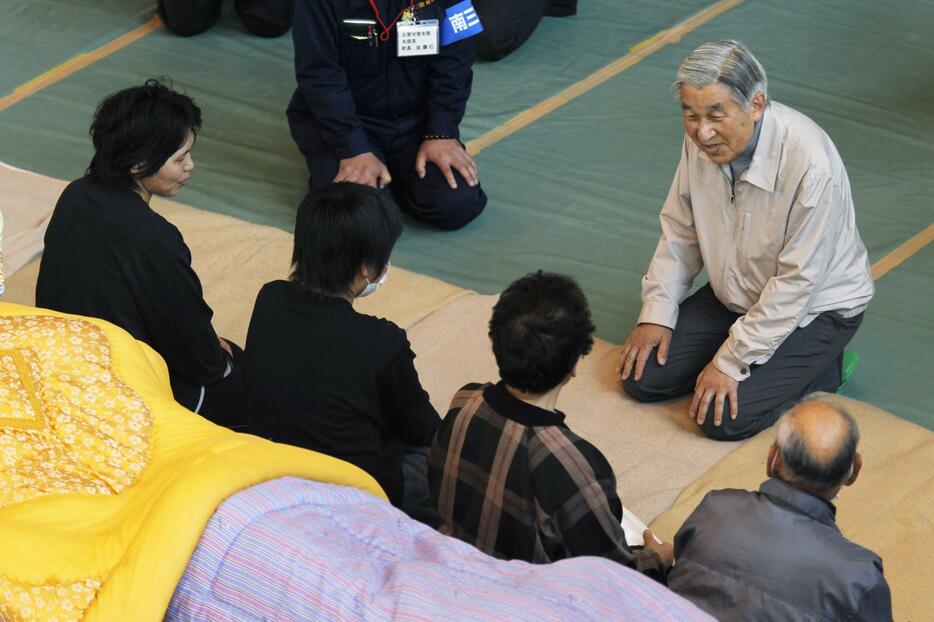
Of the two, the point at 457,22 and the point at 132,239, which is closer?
the point at 132,239

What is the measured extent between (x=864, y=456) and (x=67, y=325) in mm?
1814

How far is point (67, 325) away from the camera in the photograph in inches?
94.0

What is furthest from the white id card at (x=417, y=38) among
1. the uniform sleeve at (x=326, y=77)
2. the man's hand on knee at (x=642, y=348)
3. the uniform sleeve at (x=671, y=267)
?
the man's hand on knee at (x=642, y=348)

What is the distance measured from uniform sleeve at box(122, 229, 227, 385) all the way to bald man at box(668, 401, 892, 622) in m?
1.31

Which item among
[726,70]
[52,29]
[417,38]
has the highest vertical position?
[726,70]

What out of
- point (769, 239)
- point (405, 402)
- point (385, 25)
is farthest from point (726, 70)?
point (385, 25)

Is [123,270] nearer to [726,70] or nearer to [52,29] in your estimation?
[726,70]

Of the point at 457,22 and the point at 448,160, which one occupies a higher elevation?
the point at 457,22

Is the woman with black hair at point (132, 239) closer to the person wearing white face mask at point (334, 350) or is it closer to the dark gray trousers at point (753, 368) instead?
the person wearing white face mask at point (334, 350)

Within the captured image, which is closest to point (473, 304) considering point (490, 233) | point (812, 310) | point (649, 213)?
point (490, 233)

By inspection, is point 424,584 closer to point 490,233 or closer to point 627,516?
point 627,516

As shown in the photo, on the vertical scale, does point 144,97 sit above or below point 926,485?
above

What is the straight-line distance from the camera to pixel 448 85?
383 centimetres

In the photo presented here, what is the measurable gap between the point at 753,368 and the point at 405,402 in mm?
1013
